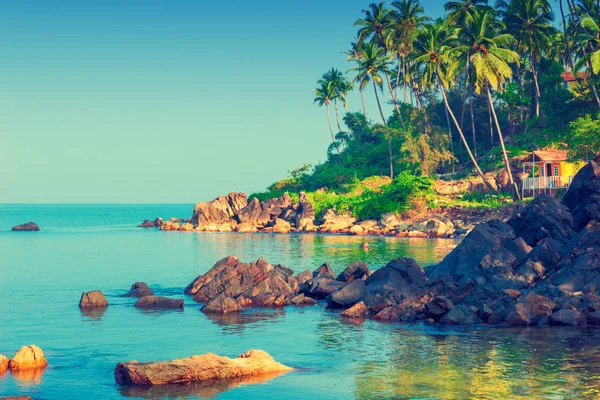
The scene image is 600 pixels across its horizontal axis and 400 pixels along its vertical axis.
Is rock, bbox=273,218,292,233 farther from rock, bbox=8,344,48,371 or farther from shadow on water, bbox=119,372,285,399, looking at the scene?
shadow on water, bbox=119,372,285,399

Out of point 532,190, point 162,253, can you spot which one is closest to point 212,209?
point 162,253

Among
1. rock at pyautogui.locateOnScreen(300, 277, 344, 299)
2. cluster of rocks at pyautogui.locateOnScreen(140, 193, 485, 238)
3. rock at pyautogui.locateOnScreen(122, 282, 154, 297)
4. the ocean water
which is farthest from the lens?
cluster of rocks at pyautogui.locateOnScreen(140, 193, 485, 238)

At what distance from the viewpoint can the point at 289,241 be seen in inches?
2721

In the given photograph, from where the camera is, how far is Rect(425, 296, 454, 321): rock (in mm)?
27391

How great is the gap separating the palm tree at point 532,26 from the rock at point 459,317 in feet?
186

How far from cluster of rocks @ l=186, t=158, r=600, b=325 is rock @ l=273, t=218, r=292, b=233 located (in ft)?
154

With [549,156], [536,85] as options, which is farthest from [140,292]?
[536,85]

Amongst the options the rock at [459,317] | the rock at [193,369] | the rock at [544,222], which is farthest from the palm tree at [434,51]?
the rock at [193,369]

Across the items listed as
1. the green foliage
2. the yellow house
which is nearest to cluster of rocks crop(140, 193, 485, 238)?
the yellow house

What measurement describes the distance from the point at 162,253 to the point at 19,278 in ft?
57.4

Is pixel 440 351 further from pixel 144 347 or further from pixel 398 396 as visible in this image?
pixel 144 347

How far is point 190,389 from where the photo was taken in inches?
722

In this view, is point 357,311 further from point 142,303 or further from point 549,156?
point 549,156

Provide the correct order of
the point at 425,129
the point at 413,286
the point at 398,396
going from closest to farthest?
→ the point at 398,396, the point at 413,286, the point at 425,129
